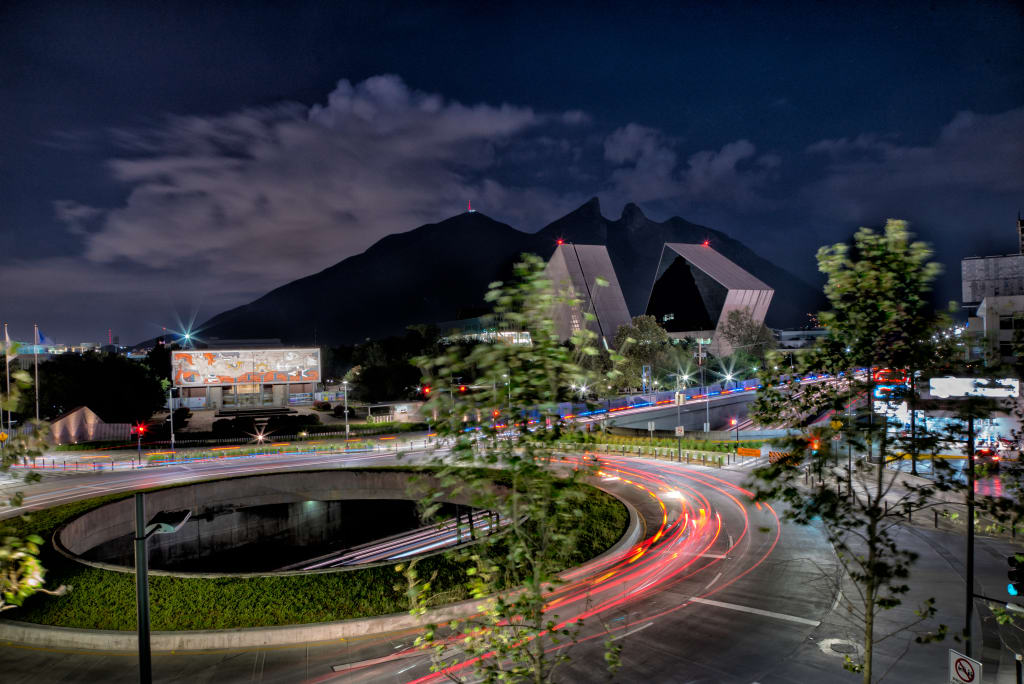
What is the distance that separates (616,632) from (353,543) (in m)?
20.8

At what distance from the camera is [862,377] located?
6879 millimetres

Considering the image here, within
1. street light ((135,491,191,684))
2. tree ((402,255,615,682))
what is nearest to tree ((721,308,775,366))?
tree ((402,255,615,682))

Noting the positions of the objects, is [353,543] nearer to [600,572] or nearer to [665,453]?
[600,572]

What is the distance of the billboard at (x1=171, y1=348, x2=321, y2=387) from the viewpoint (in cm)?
7869

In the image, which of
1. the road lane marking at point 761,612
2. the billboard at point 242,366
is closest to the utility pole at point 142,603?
the road lane marking at point 761,612

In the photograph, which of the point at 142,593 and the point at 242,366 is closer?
the point at 142,593

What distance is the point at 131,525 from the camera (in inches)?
1094

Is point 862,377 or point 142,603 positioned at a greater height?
point 862,377

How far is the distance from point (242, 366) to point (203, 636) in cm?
7507

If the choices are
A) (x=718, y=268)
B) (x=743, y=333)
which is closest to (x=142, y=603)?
(x=743, y=333)

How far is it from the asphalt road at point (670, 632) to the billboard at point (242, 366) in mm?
72347

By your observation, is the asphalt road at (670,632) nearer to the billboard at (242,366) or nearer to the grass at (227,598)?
the grass at (227,598)

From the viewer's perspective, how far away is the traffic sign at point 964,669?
8039 millimetres

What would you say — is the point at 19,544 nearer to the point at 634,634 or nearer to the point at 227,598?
the point at 227,598
